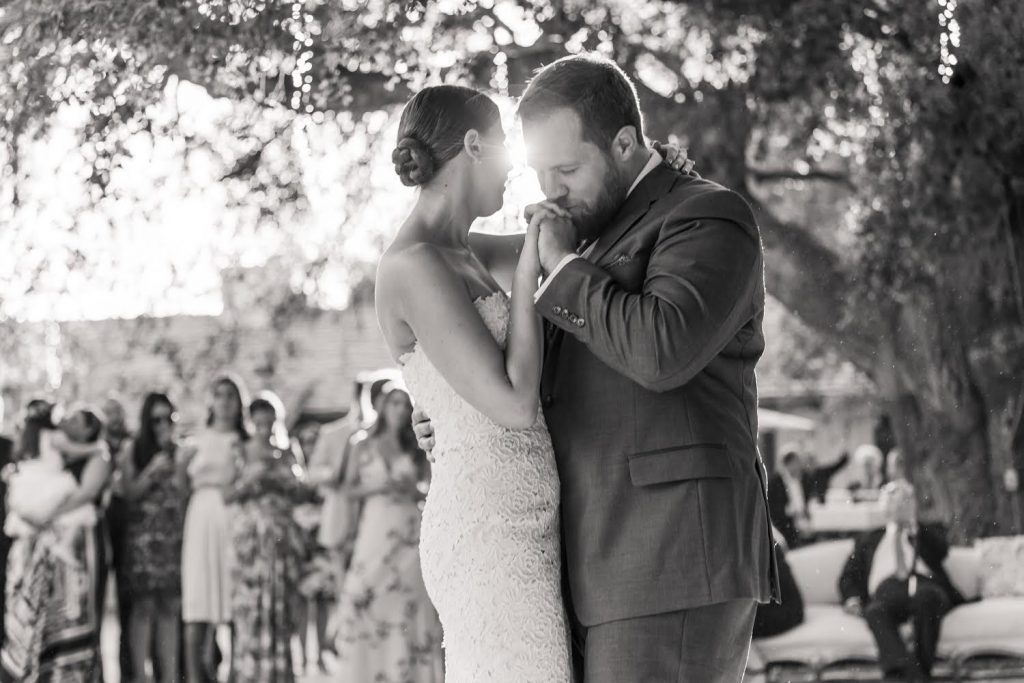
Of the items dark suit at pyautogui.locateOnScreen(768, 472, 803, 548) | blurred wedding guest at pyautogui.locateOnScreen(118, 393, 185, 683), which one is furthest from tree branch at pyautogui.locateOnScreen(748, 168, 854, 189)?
blurred wedding guest at pyautogui.locateOnScreen(118, 393, 185, 683)

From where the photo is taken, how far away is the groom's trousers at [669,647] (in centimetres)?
279

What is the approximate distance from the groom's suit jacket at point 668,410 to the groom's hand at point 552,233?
7cm

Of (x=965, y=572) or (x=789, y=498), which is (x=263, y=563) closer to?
(x=789, y=498)

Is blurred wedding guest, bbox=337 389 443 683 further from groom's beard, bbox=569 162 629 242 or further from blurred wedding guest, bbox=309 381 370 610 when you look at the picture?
groom's beard, bbox=569 162 629 242

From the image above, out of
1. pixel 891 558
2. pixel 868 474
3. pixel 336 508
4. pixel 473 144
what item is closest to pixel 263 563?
pixel 336 508

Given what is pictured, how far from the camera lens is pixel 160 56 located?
531 centimetres

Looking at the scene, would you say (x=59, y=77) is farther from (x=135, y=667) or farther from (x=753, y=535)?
(x=135, y=667)

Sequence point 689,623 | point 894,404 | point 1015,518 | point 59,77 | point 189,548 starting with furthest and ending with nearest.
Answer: point 894,404
point 1015,518
point 189,548
point 59,77
point 689,623

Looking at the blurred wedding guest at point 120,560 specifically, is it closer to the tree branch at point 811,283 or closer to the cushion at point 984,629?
the tree branch at point 811,283

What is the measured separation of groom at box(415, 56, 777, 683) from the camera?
2.76m

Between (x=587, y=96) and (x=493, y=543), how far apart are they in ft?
3.45

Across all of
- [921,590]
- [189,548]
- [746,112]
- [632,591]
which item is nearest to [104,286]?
[189,548]

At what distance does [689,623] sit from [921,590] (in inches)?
243

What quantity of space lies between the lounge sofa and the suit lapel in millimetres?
5851
